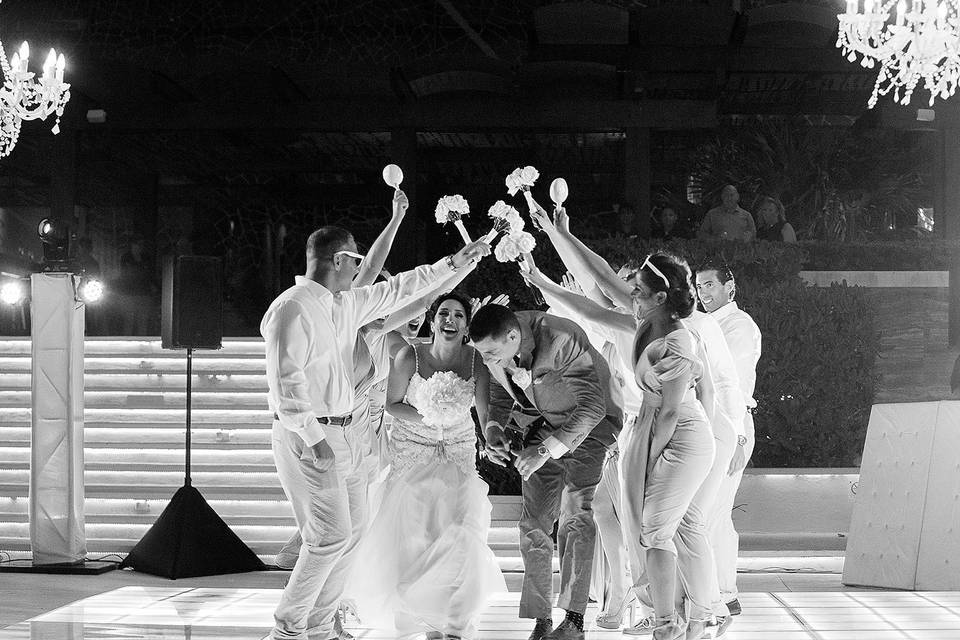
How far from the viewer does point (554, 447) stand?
15.0 feet

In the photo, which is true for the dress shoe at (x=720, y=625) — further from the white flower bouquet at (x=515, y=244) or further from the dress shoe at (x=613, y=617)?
the white flower bouquet at (x=515, y=244)

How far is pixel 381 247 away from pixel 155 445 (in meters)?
4.44

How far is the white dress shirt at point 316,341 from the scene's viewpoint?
4.13m

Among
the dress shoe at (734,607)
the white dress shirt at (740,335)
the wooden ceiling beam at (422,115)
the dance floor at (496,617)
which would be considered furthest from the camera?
the wooden ceiling beam at (422,115)

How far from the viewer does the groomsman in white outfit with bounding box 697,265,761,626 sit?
543 cm

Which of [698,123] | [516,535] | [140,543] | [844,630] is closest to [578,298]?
[844,630]

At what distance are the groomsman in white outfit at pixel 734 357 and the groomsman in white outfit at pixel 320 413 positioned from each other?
1781 millimetres

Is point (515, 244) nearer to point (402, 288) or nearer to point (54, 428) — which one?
point (402, 288)

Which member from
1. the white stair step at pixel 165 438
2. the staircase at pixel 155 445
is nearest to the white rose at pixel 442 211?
the staircase at pixel 155 445

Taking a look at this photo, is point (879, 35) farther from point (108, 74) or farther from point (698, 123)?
point (108, 74)

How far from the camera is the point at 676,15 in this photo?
9.83 metres

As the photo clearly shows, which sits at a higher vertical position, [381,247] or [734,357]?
[381,247]

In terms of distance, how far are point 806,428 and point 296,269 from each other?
23.0ft

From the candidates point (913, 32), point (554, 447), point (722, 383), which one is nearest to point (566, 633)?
point (554, 447)
